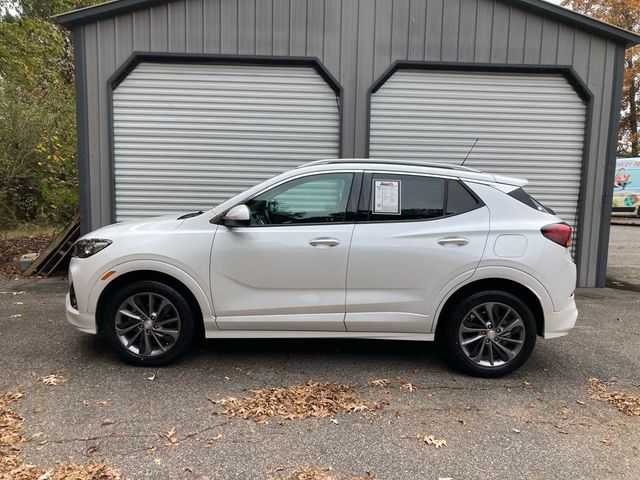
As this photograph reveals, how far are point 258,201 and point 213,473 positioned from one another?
2.16 m

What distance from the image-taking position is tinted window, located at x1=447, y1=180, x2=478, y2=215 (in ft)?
13.9

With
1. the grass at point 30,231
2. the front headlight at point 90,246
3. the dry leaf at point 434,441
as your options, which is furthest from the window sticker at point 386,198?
the grass at point 30,231

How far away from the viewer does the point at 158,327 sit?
426 cm

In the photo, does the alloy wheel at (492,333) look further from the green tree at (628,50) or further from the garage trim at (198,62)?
the green tree at (628,50)

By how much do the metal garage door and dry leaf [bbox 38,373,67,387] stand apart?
5379mm

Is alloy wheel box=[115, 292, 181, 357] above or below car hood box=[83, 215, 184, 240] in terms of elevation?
below

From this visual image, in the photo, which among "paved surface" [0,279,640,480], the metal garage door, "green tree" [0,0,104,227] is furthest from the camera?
"green tree" [0,0,104,227]

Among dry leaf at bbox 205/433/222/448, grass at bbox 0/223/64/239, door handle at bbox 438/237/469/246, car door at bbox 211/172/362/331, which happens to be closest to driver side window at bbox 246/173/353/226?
car door at bbox 211/172/362/331

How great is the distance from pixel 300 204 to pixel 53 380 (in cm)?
246

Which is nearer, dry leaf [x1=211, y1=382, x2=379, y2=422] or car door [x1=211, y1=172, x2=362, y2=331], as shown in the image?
dry leaf [x1=211, y1=382, x2=379, y2=422]

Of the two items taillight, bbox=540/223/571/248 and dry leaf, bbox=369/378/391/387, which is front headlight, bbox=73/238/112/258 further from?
taillight, bbox=540/223/571/248

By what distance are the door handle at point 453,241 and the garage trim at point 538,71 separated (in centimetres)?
390

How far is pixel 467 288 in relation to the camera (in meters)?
4.23

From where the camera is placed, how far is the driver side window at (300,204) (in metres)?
4.23
